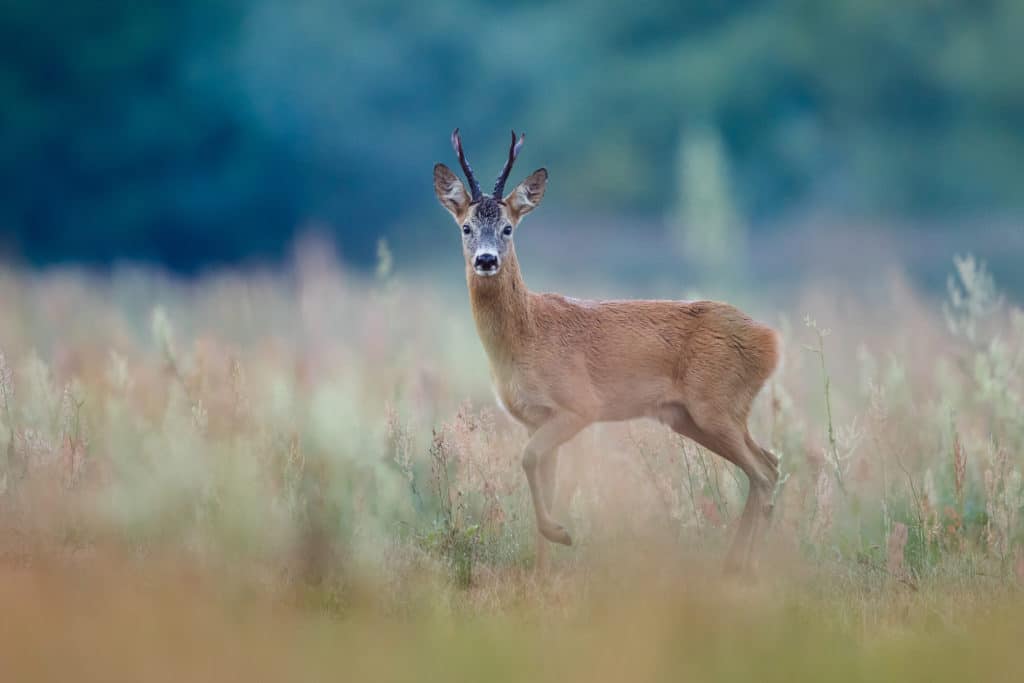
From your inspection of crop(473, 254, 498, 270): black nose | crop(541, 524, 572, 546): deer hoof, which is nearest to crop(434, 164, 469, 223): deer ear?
crop(473, 254, 498, 270): black nose

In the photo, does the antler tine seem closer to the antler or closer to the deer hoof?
the antler

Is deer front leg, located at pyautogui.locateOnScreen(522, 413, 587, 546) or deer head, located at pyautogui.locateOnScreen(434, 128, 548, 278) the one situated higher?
deer head, located at pyautogui.locateOnScreen(434, 128, 548, 278)

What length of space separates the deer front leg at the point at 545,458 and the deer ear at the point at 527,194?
1291mm

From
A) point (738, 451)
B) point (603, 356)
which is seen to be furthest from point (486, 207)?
point (738, 451)

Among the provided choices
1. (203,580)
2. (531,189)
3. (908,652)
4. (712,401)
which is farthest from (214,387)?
(908,652)

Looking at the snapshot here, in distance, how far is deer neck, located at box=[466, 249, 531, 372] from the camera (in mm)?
7438

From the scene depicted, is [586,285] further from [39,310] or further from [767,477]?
[767,477]

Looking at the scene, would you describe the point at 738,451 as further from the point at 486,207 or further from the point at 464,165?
the point at 464,165

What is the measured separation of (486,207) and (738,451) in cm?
205

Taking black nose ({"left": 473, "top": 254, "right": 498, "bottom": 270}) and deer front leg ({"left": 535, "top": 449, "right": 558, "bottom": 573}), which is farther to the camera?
deer front leg ({"left": 535, "top": 449, "right": 558, "bottom": 573})

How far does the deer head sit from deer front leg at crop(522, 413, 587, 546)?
3.03ft

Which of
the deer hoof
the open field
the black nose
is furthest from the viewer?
the black nose

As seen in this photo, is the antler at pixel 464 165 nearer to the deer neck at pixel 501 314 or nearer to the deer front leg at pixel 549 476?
the deer neck at pixel 501 314

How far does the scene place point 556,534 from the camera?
6.76 m
